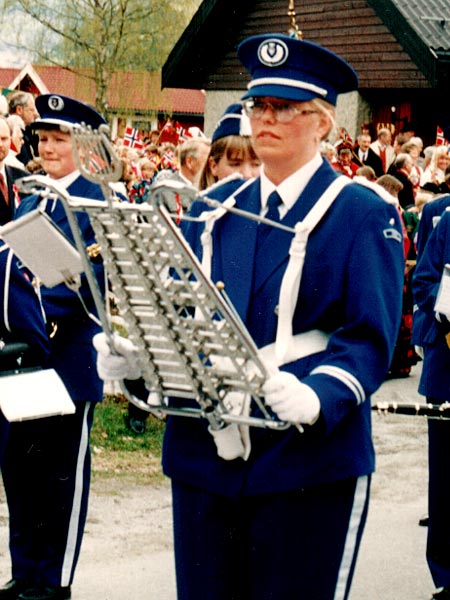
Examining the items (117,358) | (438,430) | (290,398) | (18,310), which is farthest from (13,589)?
(290,398)

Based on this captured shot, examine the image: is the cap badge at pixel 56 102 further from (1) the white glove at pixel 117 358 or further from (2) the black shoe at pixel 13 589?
(1) the white glove at pixel 117 358

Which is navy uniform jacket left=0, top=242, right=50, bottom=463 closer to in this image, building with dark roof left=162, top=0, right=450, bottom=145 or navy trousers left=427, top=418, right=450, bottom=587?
navy trousers left=427, top=418, right=450, bottom=587

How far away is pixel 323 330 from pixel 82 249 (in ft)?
2.19

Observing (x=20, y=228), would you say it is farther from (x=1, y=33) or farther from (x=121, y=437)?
(x=1, y=33)

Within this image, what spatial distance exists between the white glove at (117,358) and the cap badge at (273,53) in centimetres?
76

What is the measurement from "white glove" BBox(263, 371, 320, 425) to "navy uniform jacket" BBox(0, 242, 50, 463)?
185 cm

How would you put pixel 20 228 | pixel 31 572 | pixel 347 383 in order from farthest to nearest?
pixel 31 572 < pixel 20 228 < pixel 347 383

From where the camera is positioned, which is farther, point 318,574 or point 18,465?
point 18,465

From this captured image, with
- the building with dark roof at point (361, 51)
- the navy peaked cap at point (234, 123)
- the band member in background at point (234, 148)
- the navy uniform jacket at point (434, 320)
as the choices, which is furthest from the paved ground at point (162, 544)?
the building with dark roof at point (361, 51)

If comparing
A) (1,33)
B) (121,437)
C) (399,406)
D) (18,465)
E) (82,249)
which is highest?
(1,33)

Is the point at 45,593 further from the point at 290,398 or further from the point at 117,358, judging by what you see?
the point at 290,398

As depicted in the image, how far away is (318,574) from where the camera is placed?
9.92 feet

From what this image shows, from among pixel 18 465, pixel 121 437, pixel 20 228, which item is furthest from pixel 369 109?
pixel 20 228

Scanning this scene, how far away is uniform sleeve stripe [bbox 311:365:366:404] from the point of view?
288 centimetres
